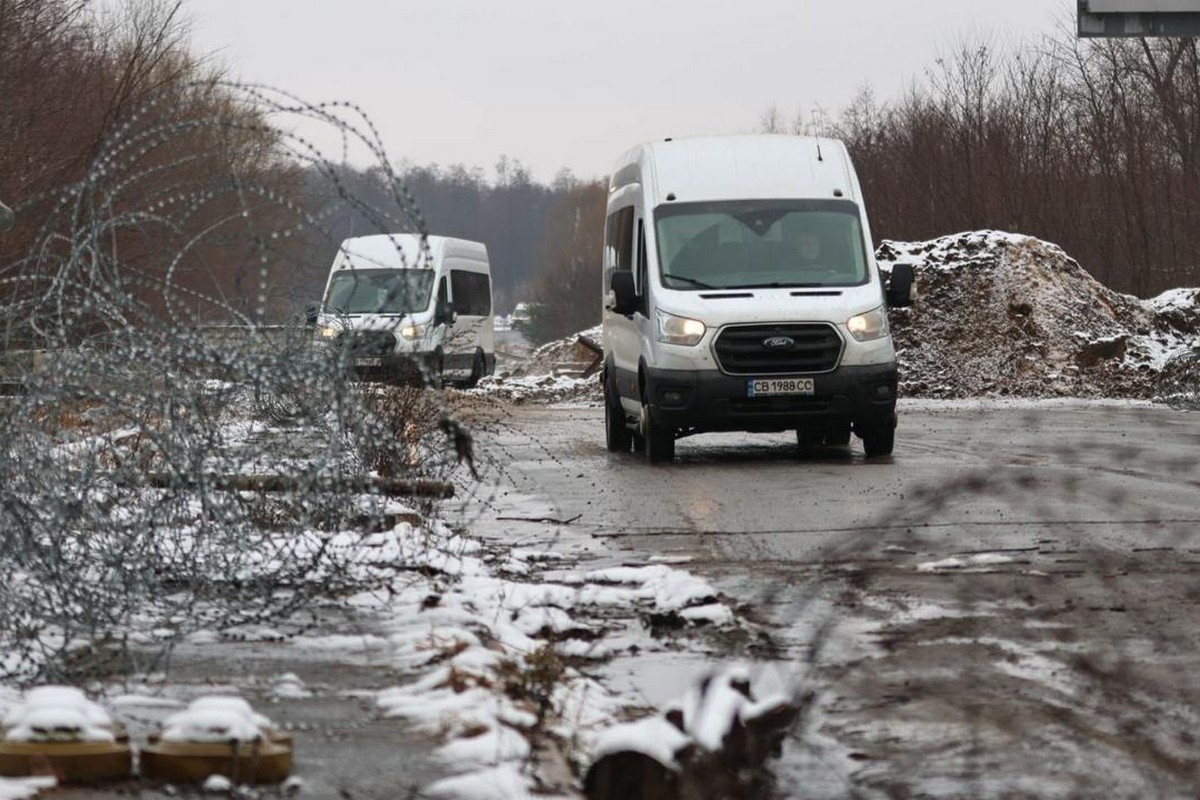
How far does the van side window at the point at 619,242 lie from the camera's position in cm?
1867

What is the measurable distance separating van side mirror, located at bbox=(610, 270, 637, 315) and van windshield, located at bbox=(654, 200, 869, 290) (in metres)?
0.35

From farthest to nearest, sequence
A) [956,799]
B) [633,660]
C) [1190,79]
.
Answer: [1190,79] → [633,660] → [956,799]

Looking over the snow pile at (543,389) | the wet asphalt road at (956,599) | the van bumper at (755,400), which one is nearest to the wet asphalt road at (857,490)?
the wet asphalt road at (956,599)

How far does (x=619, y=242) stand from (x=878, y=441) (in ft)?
11.2

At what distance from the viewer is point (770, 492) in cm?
1402

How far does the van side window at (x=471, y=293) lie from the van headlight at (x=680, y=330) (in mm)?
21410

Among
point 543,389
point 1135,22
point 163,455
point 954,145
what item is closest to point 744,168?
point 163,455

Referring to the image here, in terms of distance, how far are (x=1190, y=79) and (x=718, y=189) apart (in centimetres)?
2885

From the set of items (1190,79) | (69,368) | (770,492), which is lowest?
(770,492)

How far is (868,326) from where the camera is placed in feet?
56.1

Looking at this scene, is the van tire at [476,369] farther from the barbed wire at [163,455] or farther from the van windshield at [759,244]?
the barbed wire at [163,455]

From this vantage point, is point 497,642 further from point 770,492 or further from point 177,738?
point 770,492

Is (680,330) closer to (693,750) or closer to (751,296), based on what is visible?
(751,296)

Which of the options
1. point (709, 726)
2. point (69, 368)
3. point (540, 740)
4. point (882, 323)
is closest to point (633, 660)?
point (540, 740)
